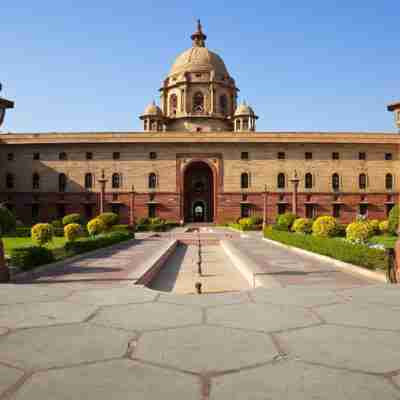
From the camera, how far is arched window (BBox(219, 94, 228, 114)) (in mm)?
45531

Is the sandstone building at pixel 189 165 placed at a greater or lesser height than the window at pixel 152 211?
greater

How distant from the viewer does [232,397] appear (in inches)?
73.0

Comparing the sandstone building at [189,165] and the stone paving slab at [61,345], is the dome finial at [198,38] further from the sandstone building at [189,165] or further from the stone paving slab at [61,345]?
the stone paving slab at [61,345]

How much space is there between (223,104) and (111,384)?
150ft

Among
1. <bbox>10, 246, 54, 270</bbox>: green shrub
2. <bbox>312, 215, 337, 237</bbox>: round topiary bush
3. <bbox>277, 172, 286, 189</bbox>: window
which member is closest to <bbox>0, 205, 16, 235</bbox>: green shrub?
<bbox>10, 246, 54, 270</bbox>: green shrub

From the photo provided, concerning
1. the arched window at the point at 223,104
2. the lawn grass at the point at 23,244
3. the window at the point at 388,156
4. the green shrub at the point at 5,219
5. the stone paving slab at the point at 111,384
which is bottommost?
the lawn grass at the point at 23,244

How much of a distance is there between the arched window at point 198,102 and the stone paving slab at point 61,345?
43.4 meters

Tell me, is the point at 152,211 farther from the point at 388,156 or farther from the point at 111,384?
the point at 111,384

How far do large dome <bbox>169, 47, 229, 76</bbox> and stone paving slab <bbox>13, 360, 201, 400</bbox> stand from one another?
4564 centimetres

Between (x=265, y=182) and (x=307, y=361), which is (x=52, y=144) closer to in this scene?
(x=265, y=182)

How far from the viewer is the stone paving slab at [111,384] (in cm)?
187

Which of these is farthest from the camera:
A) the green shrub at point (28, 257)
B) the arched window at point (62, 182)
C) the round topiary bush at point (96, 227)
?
the arched window at point (62, 182)

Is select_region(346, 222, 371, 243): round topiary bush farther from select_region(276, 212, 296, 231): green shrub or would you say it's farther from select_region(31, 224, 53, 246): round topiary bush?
select_region(31, 224, 53, 246): round topiary bush

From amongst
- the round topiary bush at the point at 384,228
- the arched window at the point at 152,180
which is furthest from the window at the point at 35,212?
the round topiary bush at the point at 384,228
